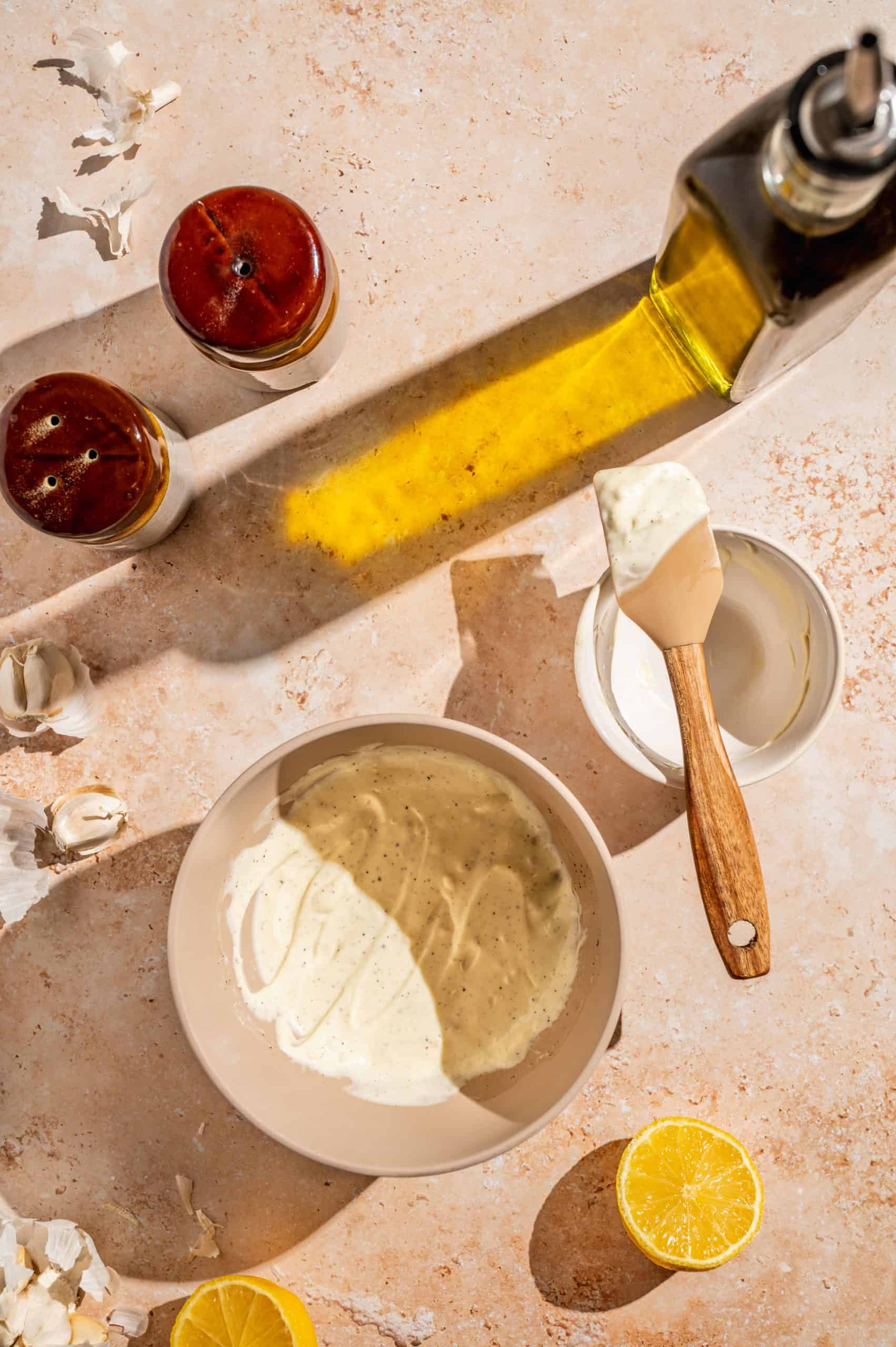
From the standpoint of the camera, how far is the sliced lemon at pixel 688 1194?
1.05 m

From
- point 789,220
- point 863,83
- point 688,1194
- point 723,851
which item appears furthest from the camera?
point 688,1194

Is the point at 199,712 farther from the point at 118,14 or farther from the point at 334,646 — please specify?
the point at 118,14

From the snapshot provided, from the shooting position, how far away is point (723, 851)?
3.07 feet

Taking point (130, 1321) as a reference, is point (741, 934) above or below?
above

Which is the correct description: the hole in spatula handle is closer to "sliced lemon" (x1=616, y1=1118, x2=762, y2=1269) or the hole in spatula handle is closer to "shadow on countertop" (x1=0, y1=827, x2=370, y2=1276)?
"sliced lemon" (x1=616, y1=1118, x2=762, y2=1269)

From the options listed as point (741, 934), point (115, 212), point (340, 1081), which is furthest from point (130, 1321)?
point (115, 212)

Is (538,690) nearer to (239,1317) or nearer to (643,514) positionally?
(643,514)

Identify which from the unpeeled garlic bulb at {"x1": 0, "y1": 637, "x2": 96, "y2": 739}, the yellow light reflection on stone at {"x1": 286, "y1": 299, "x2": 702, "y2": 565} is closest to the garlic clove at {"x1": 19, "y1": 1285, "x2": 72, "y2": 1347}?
the unpeeled garlic bulb at {"x1": 0, "y1": 637, "x2": 96, "y2": 739}

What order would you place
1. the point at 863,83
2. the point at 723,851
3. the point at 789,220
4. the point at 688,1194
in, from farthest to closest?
the point at 688,1194 < the point at 723,851 < the point at 789,220 < the point at 863,83

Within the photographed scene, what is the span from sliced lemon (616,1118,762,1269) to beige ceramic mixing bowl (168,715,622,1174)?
7.2 inches

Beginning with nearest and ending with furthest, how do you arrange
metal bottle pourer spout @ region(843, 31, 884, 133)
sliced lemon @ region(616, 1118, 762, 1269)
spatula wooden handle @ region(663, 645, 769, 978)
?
metal bottle pourer spout @ region(843, 31, 884, 133) → spatula wooden handle @ region(663, 645, 769, 978) → sliced lemon @ region(616, 1118, 762, 1269)

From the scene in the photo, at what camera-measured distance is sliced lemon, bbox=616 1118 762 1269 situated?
1047mm

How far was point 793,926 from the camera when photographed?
3.67 feet

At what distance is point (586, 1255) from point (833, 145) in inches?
46.5
